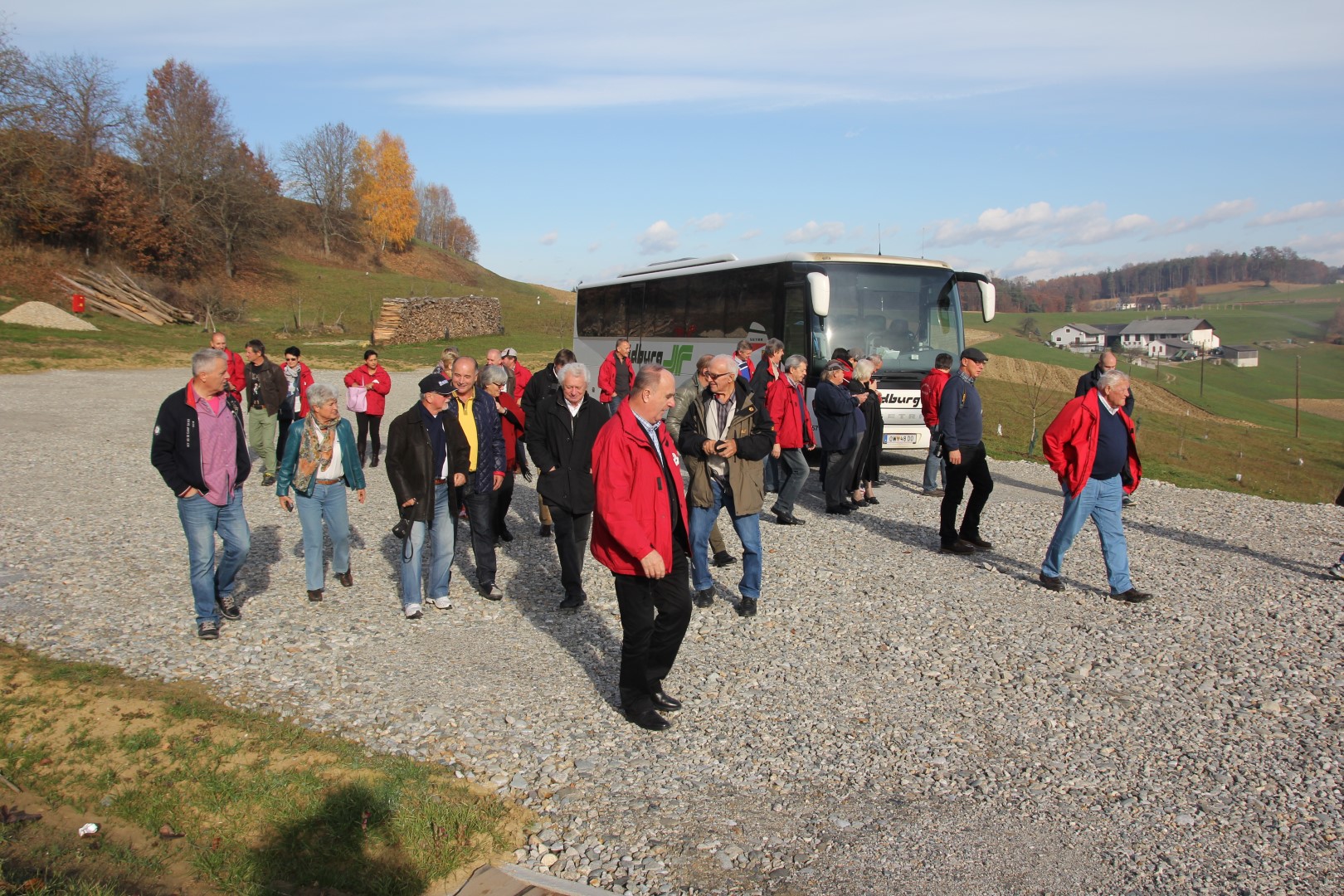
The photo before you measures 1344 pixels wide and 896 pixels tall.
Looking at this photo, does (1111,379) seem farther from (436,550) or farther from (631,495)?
(436,550)

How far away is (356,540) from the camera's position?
977cm

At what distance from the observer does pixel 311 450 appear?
7203 mm

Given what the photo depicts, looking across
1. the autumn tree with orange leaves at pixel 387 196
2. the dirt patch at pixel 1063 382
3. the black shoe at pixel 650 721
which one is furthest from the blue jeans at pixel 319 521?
the autumn tree with orange leaves at pixel 387 196

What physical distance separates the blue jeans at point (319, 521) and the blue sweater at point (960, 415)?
5.74 meters

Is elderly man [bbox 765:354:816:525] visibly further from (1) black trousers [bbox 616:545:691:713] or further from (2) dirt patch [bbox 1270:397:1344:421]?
(2) dirt patch [bbox 1270:397:1344:421]

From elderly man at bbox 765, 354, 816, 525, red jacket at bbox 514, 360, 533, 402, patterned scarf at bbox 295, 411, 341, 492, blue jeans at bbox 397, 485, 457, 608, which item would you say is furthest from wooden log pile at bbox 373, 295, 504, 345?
blue jeans at bbox 397, 485, 457, 608

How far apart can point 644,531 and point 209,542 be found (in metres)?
3.60

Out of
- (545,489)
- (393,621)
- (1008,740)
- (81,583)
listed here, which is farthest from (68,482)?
(1008,740)

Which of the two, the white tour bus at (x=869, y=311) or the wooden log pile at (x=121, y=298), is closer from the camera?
the white tour bus at (x=869, y=311)

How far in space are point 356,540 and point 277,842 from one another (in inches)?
232

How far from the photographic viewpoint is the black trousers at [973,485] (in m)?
9.04

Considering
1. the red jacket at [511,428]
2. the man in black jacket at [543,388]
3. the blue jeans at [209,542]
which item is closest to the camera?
the blue jeans at [209,542]

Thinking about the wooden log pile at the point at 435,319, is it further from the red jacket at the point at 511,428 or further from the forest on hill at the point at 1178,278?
the forest on hill at the point at 1178,278

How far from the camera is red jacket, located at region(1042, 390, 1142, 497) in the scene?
736 centimetres
